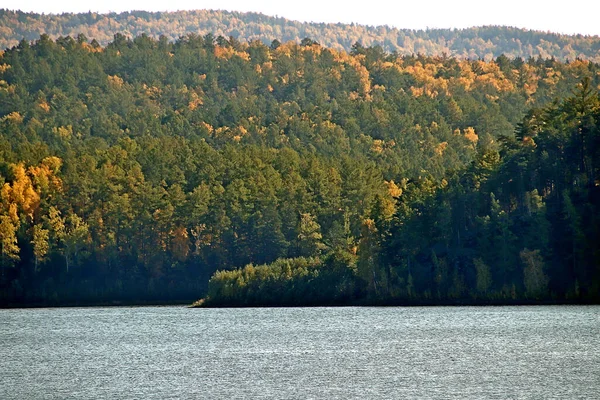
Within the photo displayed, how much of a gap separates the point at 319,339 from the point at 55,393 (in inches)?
966

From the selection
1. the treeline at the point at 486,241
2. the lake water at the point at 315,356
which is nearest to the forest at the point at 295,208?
the treeline at the point at 486,241

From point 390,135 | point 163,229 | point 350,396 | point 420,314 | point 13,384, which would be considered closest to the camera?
point 350,396

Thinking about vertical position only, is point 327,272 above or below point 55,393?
above

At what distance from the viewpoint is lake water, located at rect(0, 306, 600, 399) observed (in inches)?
1794

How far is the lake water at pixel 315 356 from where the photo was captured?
150 ft

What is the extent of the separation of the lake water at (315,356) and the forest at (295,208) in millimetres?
9705

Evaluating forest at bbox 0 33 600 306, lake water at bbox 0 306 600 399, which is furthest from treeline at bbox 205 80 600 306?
lake water at bbox 0 306 600 399

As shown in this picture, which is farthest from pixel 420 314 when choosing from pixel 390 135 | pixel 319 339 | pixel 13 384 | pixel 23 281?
pixel 390 135

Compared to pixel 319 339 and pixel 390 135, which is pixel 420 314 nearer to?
pixel 319 339

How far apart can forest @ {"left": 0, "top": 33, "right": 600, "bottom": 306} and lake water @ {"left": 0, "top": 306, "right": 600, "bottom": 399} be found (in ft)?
31.8

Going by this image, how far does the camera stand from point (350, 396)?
1716 inches

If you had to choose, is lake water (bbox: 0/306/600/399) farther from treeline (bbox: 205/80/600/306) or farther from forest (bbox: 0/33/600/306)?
forest (bbox: 0/33/600/306)

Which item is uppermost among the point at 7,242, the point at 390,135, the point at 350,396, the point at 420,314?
the point at 390,135

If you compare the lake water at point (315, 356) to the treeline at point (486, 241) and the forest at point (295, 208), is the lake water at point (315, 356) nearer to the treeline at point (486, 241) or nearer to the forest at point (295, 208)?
the treeline at point (486, 241)
